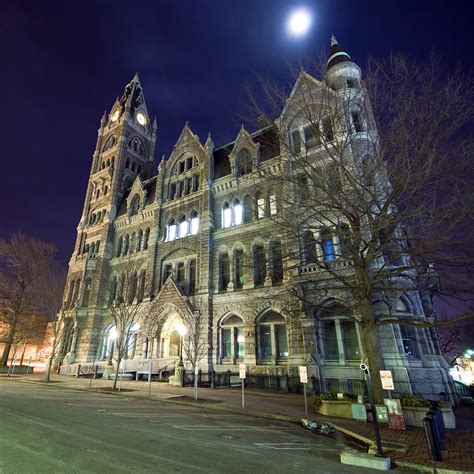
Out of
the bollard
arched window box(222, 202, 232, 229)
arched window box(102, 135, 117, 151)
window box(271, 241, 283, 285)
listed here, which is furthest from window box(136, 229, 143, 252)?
the bollard

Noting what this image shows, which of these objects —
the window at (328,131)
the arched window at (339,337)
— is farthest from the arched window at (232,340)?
the window at (328,131)

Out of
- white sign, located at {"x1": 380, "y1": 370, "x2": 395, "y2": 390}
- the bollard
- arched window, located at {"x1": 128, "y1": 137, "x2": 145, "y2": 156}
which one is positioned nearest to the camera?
the bollard

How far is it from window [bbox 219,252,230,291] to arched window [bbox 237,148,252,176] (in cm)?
728

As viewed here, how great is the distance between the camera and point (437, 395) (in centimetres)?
1430

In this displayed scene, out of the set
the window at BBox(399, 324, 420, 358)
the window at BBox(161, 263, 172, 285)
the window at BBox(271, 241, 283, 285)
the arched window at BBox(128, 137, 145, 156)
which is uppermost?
the arched window at BBox(128, 137, 145, 156)

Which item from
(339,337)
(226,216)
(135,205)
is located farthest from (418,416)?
(135,205)

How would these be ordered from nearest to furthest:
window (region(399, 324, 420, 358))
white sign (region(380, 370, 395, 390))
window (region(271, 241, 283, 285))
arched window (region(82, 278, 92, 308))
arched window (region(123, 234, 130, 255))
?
1. white sign (region(380, 370, 395, 390))
2. window (region(399, 324, 420, 358))
3. window (region(271, 241, 283, 285))
4. arched window (region(82, 278, 92, 308))
5. arched window (region(123, 234, 130, 255))

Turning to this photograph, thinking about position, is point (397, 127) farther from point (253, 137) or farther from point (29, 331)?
point (29, 331)

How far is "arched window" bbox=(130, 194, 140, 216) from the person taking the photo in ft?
106

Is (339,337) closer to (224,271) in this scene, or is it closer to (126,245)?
(224,271)

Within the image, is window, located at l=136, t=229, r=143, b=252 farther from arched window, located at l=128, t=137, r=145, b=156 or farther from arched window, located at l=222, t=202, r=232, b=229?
arched window, located at l=128, t=137, r=145, b=156

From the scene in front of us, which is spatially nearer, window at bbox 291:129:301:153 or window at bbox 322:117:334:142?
window at bbox 322:117:334:142

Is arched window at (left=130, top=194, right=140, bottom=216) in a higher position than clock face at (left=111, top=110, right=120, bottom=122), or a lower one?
lower

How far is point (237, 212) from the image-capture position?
80.7 feet
